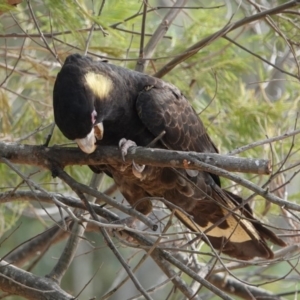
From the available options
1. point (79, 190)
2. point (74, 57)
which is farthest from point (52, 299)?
point (74, 57)

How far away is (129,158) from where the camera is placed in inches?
Result: 109

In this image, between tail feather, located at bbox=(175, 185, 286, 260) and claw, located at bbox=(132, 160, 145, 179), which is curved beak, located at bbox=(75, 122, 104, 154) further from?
tail feather, located at bbox=(175, 185, 286, 260)

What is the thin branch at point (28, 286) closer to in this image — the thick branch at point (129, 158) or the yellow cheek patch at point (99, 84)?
the thick branch at point (129, 158)

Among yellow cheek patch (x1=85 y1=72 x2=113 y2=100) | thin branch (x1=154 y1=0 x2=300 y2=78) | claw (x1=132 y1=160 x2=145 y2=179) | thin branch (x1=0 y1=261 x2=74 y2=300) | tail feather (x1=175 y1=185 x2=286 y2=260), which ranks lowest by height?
thin branch (x1=0 y1=261 x2=74 y2=300)

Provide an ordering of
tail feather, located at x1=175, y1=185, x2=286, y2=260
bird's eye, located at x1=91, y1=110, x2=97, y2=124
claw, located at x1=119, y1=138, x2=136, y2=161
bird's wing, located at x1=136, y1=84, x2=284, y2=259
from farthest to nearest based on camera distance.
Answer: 1. tail feather, located at x1=175, y1=185, x2=286, y2=260
2. bird's wing, located at x1=136, y1=84, x2=284, y2=259
3. bird's eye, located at x1=91, y1=110, x2=97, y2=124
4. claw, located at x1=119, y1=138, x2=136, y2=161

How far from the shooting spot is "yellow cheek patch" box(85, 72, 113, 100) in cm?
326

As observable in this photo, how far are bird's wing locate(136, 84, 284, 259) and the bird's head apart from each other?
50 cm

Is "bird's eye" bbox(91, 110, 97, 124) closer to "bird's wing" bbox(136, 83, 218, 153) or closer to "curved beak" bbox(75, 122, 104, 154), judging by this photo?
"curved beak" bbox(75, 122, 104, 154)

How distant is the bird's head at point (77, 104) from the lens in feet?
10.0

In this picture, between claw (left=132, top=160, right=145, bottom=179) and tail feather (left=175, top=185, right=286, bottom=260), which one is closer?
claw (left=132, top=160, right=145, bottom=179)

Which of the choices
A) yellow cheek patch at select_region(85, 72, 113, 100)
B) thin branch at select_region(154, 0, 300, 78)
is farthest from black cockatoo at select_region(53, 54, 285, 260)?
thin branch at select_region(154, 0, 300, 78)

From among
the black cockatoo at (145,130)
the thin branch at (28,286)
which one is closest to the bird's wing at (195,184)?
the black cockatoo at (145,130)

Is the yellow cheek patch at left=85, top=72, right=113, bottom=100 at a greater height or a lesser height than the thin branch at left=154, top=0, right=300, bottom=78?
lesser

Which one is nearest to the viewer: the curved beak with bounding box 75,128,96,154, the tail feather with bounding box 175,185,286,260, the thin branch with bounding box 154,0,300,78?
the curved beak with bounding box 75,128,96,154
